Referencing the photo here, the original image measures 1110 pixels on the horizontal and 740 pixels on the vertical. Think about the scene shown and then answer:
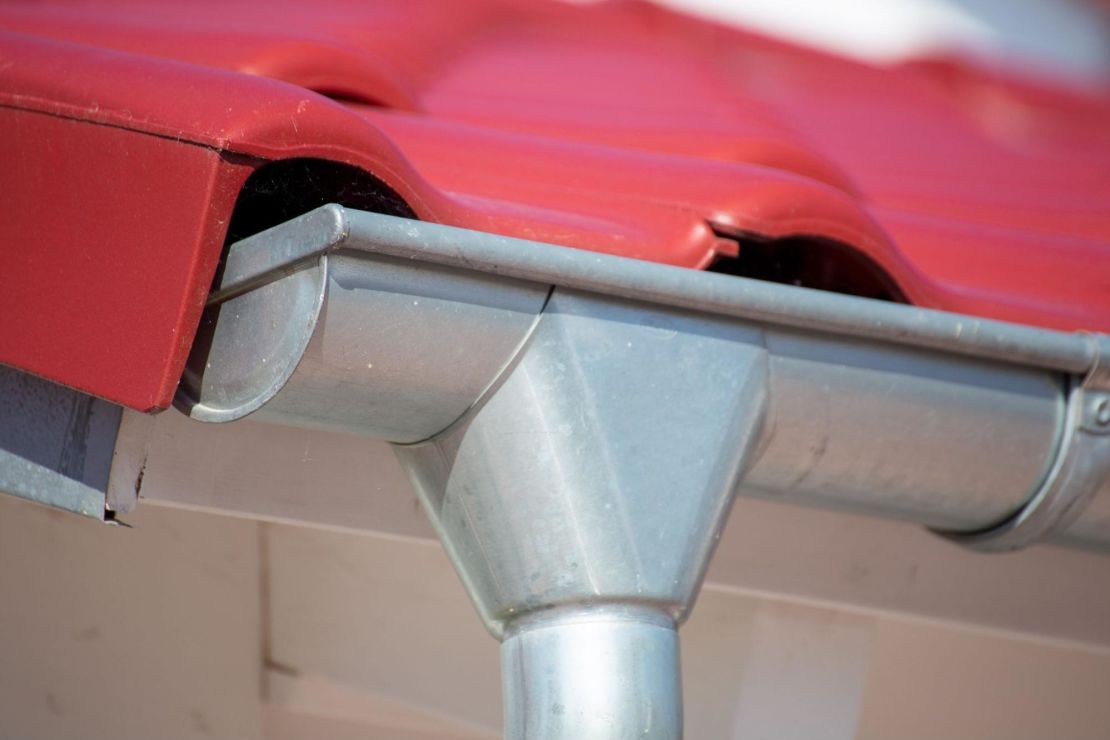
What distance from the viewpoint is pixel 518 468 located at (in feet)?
2.81

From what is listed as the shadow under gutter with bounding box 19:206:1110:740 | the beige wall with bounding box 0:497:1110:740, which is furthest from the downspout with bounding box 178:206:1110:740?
the beige wall with bounding box 0:497:1110:740

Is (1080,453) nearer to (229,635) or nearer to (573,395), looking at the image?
(573,395)

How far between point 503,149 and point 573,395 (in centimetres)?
27

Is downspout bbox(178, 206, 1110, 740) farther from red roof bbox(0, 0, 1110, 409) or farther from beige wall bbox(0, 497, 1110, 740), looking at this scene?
beige wall bbox(0, 497, 1110, 740)

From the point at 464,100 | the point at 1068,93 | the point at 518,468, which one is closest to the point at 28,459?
the point at 518,468

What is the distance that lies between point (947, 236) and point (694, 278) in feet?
1.39

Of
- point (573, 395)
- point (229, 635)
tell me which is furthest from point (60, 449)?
point (229, 635)

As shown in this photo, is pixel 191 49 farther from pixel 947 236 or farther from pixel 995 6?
pixel 995 6

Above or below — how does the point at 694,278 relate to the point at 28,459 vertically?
above

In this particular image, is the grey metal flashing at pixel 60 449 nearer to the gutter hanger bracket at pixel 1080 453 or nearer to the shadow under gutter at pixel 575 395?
the shadow under gutter at pixel 575 395

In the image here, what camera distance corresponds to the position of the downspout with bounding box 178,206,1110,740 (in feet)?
2.59

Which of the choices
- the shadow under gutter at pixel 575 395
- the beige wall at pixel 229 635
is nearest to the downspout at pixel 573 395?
the shadow under gutter at pixel 575 395

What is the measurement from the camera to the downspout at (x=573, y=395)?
791mm

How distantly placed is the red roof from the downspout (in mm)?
49
